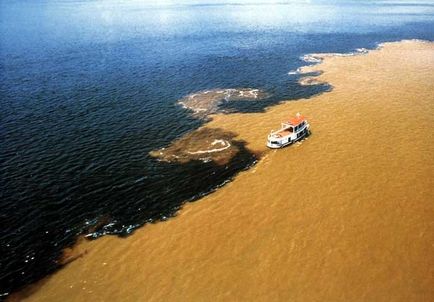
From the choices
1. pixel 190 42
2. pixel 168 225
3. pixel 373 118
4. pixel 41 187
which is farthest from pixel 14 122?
pixel 190 42

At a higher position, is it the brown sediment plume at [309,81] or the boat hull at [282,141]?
the brown sediment plume at [309,81]

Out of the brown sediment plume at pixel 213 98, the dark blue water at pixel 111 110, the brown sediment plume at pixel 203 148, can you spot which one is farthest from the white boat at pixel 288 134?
the brown sediment plume at pixel 213 98

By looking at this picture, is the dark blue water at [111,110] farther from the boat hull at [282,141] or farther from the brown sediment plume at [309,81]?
the boat hull at [282,141]

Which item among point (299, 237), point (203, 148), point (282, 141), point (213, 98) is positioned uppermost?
point (213, 98)

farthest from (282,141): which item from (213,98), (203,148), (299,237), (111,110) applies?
(111,110)

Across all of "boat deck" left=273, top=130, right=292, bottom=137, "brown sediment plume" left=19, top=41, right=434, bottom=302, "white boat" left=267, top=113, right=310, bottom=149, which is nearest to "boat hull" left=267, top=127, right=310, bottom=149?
"white boat" left=267, top=113, right=310, bottom=149

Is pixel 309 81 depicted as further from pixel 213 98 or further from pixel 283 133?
pixel 283 133
